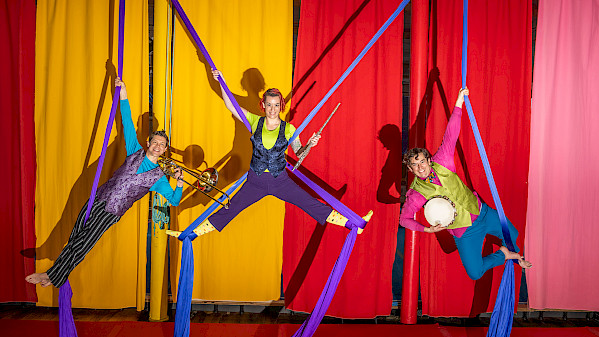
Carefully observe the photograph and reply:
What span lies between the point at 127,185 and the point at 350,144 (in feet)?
6.13

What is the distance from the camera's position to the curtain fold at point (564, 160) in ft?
12.5

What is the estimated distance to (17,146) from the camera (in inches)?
152

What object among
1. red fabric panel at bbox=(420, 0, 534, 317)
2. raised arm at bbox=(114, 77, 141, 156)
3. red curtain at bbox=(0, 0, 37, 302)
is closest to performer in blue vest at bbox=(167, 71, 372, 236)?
raised arm at bbox=(114, 77, 141, 156)

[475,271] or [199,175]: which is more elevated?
[199,175]

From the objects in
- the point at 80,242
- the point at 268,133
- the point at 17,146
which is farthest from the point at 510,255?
the point at 17,146

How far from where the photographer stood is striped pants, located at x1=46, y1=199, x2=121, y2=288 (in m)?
2.98

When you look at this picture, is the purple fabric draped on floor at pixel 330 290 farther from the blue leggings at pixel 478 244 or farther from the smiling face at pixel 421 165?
the blue leggings at pixel 478 244

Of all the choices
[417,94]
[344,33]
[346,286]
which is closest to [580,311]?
[346,286]

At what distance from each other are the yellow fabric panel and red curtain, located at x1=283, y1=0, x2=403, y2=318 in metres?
1.40

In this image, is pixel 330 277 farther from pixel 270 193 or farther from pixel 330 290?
pixel 270 193

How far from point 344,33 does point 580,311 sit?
3.44 metres

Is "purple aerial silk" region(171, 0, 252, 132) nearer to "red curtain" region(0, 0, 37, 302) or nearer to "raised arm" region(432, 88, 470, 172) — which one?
"raised arm" region(432, 88, 470, 172)

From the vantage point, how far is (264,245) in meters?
3.87

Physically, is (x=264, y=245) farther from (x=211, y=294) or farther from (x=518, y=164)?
(x=518, y=164)
